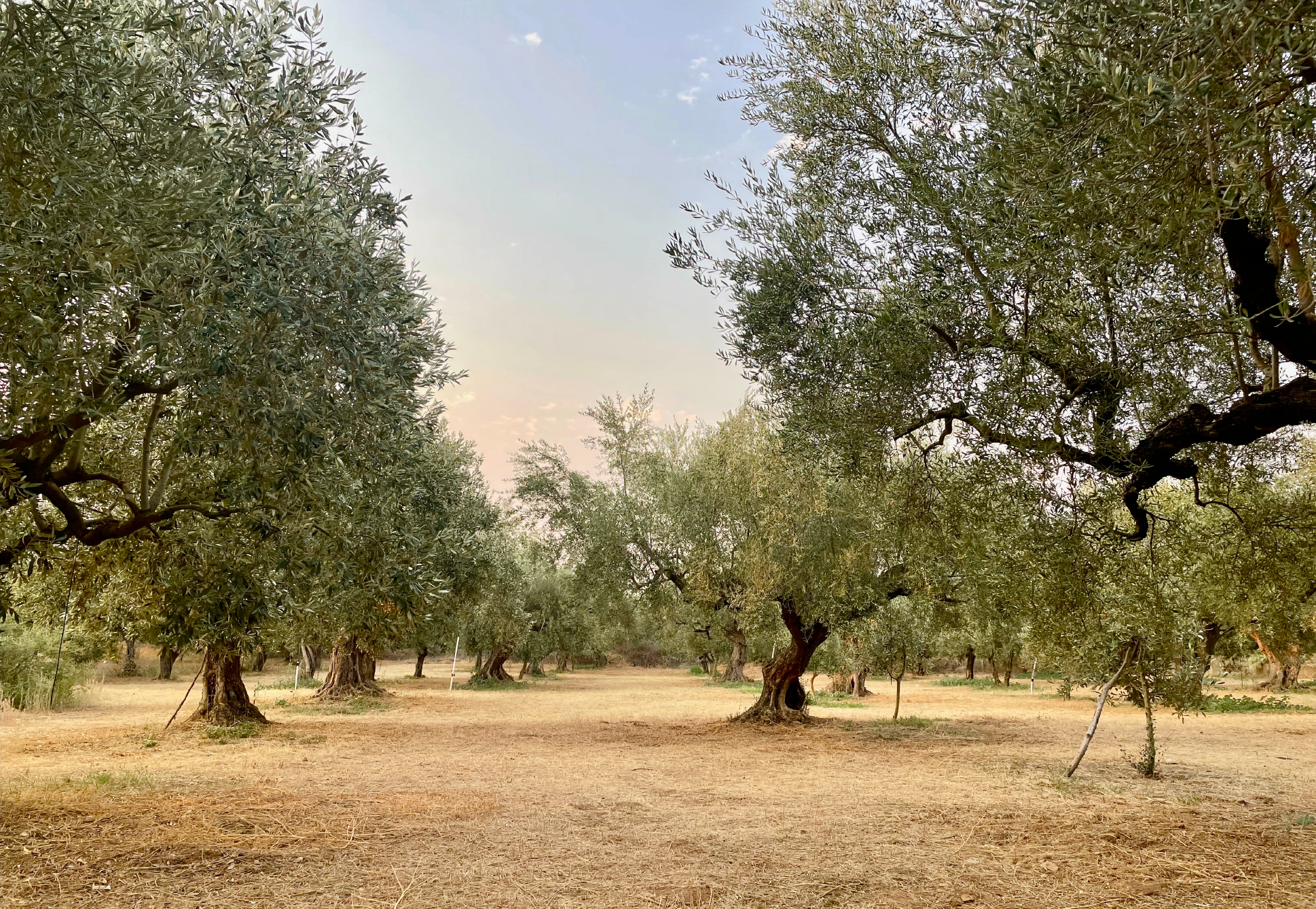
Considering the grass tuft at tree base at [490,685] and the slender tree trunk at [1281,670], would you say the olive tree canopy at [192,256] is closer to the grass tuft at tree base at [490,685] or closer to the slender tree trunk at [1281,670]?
the grass tuft at tree base at [490,685]

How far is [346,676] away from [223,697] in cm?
1093

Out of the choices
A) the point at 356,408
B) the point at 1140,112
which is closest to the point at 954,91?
the point at 1140,112

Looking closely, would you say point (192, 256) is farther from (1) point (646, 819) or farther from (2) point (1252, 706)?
(2) point (1252, 706)

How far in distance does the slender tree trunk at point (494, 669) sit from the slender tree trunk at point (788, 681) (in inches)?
942

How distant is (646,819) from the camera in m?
9.60

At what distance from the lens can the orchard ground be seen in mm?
6484

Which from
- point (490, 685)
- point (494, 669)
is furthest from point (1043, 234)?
point (494, 669)

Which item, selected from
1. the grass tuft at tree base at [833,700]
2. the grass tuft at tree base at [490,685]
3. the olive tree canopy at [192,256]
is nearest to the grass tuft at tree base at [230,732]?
the olive tree canopy at [192,256]

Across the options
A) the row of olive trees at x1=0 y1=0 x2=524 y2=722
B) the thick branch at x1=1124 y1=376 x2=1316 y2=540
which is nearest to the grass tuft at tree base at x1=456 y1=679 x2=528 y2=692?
the row of olive trees at x1=0 y1=0 x2=524 y2=722

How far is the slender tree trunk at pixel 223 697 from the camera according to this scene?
19266 mm

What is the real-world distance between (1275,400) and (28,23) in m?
8.37

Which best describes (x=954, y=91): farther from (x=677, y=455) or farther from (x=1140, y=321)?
(x=677, y=455)

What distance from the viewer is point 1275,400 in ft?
18.8

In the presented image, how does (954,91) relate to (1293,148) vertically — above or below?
above
